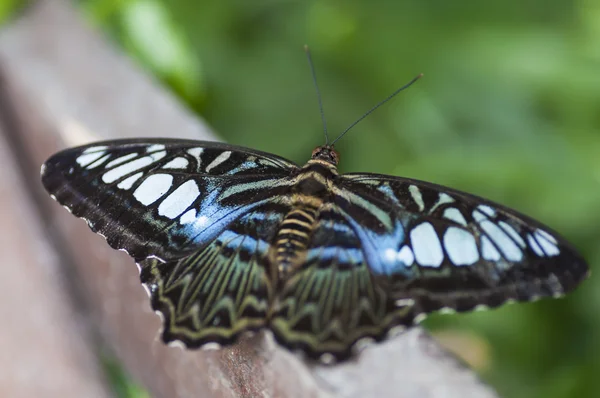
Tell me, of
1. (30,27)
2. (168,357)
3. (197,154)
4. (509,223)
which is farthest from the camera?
(30,27)

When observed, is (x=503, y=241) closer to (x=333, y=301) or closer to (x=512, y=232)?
(x=512, y=232)

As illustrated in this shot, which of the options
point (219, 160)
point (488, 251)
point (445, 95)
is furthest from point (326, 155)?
point (445, 95)

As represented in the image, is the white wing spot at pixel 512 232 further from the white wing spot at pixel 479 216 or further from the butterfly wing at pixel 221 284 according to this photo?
the butterfly wing at pixel 221 284

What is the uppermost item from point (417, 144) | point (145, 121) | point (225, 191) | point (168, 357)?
point (417, 144)

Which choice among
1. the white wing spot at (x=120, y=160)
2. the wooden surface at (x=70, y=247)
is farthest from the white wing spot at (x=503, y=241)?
the white wing spot at (x=120, y=160)

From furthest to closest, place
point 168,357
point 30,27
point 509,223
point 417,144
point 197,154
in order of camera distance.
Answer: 1. point 30,27
2. point 417,144
3. point 168,357
4. point 197,154
5. point 509,223

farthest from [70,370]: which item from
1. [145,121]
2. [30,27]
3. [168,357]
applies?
[30,27]

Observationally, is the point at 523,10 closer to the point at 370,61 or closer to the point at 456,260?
the point at 370,61
